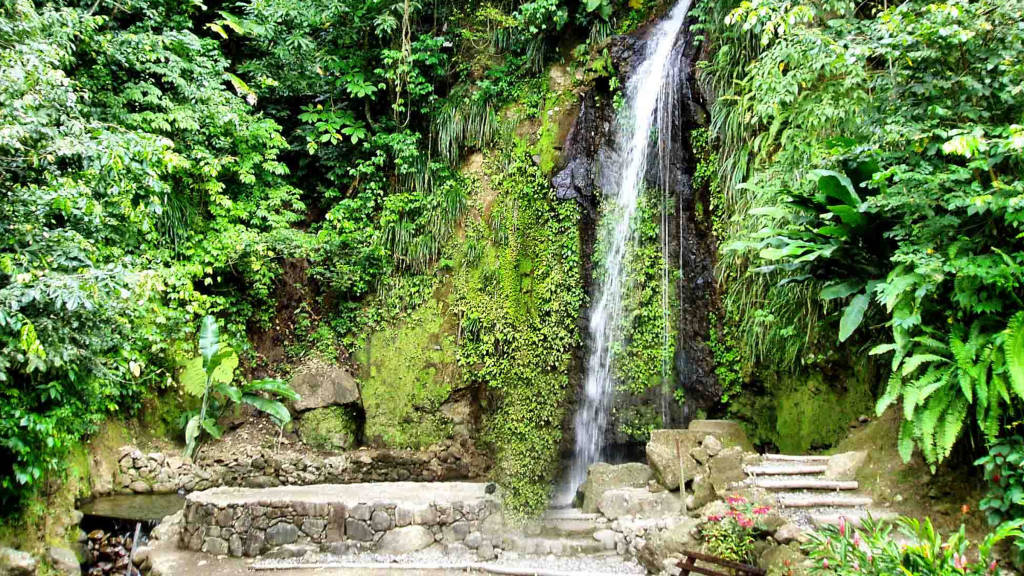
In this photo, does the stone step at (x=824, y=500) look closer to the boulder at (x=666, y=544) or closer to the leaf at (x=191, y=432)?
the boulder at (x=666, y=544)

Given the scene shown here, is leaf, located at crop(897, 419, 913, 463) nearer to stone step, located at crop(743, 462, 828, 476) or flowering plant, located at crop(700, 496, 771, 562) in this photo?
flowering plant, located at crop(700, 496, 771, 562)

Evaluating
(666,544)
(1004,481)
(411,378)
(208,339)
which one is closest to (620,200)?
(411,378)

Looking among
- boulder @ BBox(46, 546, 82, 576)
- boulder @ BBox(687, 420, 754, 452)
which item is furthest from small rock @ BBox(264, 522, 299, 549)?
boulder @ BBox(687, 420, 754, 452)

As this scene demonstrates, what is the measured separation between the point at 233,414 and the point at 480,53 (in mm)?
6408

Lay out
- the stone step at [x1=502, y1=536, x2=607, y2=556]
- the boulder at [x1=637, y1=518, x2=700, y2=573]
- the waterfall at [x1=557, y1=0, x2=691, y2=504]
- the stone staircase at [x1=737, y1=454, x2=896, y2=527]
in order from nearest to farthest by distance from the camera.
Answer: the stone staircase at [x1=737, y1=454, x2=896, y2=527] → the boulder at [x1=637, y1=518, x2=700, y2=573] → the stone step at [x1=502, y1=536, x2=607, y2=556] → the waterfall at [x1=557, y1=0, x2=691, y2=504]

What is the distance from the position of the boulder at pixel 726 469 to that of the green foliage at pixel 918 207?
1260 millimetres

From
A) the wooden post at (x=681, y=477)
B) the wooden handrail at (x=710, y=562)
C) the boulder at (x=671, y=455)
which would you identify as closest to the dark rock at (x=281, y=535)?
the boulder at (x=671, y=455)

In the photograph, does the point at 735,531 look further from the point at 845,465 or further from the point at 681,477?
the point at 681,477

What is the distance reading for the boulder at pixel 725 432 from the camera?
604 centimetres

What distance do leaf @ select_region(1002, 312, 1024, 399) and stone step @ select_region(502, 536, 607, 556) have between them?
3.42 m

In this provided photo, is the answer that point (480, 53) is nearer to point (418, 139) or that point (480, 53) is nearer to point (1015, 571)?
point (418, 139)

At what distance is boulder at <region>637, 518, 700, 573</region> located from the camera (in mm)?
4516

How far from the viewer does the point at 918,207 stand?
392cm

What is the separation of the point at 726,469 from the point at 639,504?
3.23 ft
